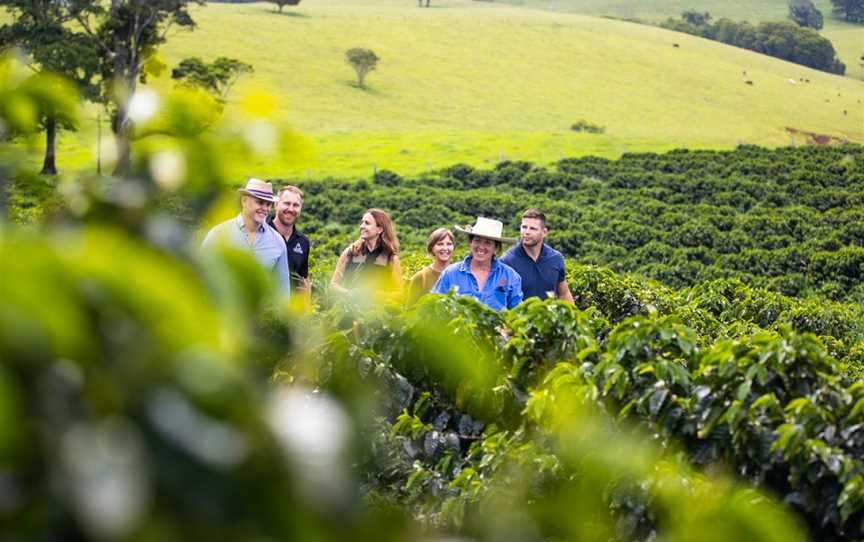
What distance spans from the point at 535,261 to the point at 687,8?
145262 mm

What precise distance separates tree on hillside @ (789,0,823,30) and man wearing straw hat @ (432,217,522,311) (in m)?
137

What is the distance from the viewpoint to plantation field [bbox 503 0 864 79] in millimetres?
141875

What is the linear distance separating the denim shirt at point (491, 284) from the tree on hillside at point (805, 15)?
13700 cm

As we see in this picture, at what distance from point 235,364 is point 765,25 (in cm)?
12890

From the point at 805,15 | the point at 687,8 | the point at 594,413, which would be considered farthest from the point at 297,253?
the point at 687,8

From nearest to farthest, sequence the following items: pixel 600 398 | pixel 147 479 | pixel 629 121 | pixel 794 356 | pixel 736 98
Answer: pixel 147 479 → pixel 794 356 → pixel 600 398 → pixel 629 121 → pixel 736 98

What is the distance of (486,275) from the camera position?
27.6ft

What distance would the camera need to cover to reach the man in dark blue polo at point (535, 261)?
364 inches

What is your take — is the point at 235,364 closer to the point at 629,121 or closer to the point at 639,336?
the point at 639,336

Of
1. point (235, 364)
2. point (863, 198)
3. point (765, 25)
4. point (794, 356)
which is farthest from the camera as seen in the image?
point (765, 25)

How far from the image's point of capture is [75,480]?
37.9 inches

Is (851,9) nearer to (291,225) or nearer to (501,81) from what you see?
(501,81)

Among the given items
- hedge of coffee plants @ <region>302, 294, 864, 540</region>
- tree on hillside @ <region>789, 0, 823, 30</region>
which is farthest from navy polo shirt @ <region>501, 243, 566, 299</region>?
tree on hillside @ <region>789, 0, 823, 30</region>

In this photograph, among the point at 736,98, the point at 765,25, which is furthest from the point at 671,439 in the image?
the point at 765,25
